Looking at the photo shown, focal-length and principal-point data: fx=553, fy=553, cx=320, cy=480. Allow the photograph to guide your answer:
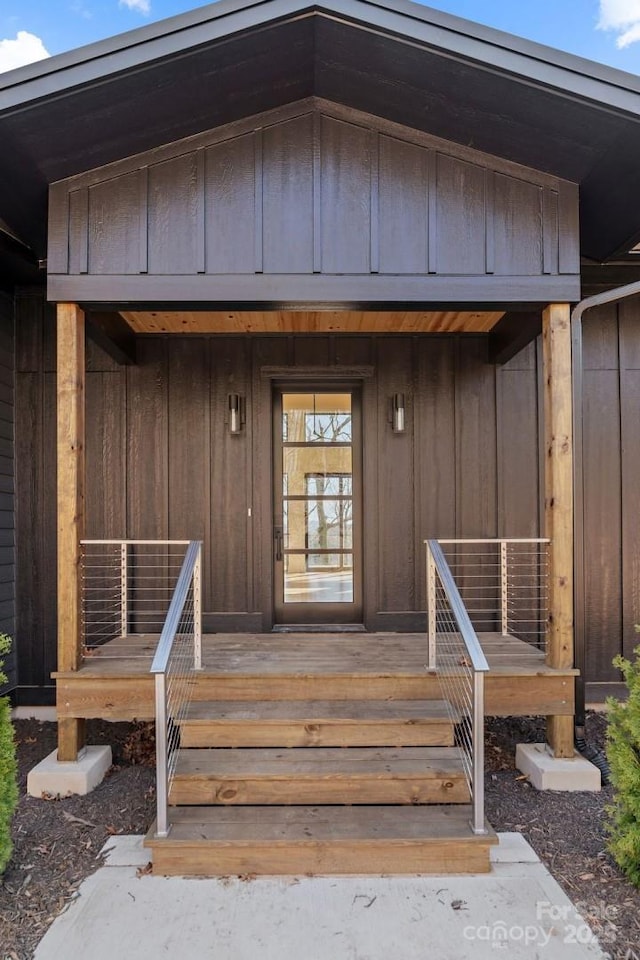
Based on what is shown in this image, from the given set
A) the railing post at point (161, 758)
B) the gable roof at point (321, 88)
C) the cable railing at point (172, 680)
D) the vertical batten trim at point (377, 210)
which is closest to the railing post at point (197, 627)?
the cable railing at point (172, 680)

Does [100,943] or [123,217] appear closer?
[100,943]

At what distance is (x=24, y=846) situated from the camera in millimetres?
2648

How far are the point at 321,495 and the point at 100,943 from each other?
320 cm

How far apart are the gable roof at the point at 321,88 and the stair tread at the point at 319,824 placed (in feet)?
11.5

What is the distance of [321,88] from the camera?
3.17m

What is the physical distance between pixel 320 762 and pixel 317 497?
229 centimetres

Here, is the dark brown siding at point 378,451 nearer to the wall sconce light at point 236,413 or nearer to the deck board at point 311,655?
the wall sconce light at point 236,413

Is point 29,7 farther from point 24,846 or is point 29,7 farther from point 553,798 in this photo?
point 553,798

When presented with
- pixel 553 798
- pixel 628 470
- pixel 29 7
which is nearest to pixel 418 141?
pixel 628 470

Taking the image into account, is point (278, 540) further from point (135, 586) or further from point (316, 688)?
point (316, 688)

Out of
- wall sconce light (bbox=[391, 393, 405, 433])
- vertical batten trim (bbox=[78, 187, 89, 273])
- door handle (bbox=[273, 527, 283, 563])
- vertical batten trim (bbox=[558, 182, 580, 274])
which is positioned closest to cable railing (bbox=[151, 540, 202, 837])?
door handle (bbox=[273, 527, 283, 563])

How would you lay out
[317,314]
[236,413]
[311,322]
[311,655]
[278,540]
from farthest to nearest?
[278,540]
[236,413]
[311,322]
[317,314]
[311,655]

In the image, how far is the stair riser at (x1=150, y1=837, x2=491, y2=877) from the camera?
7.88 feet

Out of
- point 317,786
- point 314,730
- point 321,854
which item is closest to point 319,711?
point 314,730
